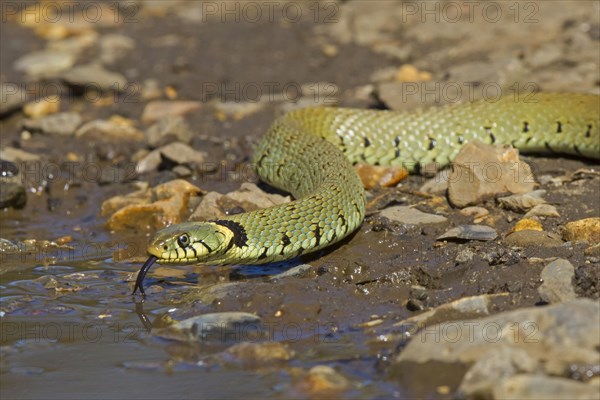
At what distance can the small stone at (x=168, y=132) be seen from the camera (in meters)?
11.9

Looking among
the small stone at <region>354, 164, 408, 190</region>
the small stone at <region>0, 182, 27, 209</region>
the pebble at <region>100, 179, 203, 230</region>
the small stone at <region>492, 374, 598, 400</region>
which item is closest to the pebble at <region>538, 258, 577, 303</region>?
the small stone at <region>492, 374, 598, 400</region>

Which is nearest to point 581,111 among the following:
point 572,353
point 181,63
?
point 572,353

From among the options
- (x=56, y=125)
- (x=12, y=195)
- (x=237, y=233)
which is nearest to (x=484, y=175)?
(x=237, y=233)

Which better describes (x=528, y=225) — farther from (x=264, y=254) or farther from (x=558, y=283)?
(x=264, y=254)

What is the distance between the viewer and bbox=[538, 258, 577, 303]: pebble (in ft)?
23.6

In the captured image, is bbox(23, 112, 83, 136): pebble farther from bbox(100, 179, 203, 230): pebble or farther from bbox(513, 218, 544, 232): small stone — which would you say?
bbox(513, 218, 544, 232): small stone

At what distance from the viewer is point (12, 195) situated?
11.0 metres

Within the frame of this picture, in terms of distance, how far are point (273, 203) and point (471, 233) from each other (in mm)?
2225

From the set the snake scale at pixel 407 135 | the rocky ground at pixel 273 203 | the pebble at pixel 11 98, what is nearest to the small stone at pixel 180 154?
the rocky ground at pixel 273 203

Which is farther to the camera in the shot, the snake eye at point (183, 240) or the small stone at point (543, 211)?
the small stone at point (543, 211)

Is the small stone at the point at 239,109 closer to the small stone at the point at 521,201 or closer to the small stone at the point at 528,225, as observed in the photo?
the small stone at the point at 521,201

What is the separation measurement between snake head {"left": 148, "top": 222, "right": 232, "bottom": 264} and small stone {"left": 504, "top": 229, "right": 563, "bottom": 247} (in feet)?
7.85

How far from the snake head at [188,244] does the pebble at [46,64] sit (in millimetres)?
7098

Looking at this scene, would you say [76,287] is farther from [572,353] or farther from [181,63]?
[181,63]
